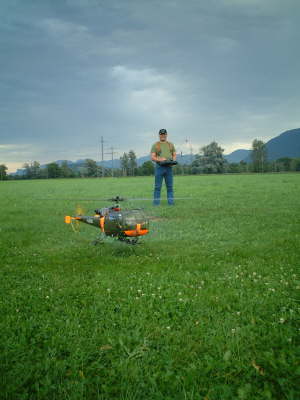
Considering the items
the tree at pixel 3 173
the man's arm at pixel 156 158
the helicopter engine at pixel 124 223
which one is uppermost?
the tree at pixel 3 173

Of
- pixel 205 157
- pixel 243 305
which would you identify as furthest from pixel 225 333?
pixel 205 157

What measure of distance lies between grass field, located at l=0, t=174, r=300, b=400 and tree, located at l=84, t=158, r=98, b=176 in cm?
12070

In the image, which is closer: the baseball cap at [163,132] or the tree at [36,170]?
the baseball cap at [163,132]

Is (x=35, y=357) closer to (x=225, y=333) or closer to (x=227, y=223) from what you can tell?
(x=225, y=333)

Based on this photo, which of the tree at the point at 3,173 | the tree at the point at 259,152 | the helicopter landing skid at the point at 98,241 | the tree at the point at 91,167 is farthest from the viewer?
the tree at the point at 259,152

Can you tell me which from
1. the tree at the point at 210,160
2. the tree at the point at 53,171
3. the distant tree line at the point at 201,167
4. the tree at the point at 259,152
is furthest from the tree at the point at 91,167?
the tree at the point at 259,152

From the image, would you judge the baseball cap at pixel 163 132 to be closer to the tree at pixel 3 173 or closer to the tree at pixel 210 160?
the tree at pixel 210 160

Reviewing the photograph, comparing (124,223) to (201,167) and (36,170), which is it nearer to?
(201,167)

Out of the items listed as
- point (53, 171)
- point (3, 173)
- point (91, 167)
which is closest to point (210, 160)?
point (91, 167)

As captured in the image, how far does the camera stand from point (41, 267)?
19.3ft

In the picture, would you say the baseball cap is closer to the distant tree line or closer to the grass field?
the grass field

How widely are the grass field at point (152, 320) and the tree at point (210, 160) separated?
98556 millimetres

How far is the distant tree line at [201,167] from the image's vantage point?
106250 mm

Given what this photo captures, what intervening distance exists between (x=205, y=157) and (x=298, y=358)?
354 ft
